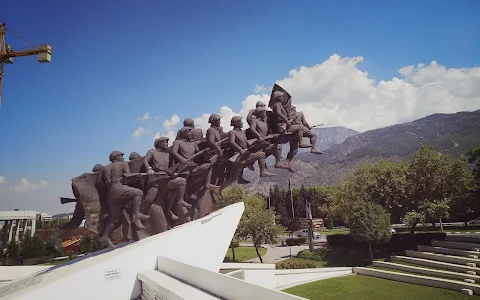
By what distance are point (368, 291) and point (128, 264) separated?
10.8 metres

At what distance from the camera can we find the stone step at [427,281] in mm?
13844

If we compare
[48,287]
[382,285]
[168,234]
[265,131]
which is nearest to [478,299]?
[382,285]

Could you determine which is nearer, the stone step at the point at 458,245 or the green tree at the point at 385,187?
the stone step at the point at 458,245

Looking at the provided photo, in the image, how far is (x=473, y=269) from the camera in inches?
638

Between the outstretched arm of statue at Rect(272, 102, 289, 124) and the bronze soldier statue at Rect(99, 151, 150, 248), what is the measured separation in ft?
19.4

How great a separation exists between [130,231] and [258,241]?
58.5 ft

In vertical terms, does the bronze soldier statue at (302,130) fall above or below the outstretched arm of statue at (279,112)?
below

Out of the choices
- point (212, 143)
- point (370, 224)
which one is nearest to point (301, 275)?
point (212, 143)

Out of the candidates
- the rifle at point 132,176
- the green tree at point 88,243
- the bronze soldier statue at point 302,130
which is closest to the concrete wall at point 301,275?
the bronze soldier statue at point 302,130

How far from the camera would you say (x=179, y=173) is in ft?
37.3

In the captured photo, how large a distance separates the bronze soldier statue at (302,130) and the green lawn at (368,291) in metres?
6.00

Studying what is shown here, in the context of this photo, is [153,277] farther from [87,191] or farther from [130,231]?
[87,191]

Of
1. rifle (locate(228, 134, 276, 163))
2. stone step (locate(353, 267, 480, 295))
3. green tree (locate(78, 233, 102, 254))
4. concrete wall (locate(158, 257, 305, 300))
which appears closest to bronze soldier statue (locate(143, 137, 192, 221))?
rifle (locate(228, 134, 276, 163))

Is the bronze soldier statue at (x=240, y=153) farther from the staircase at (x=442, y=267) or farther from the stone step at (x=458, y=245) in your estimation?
the stone step at (x=458, y=245)
